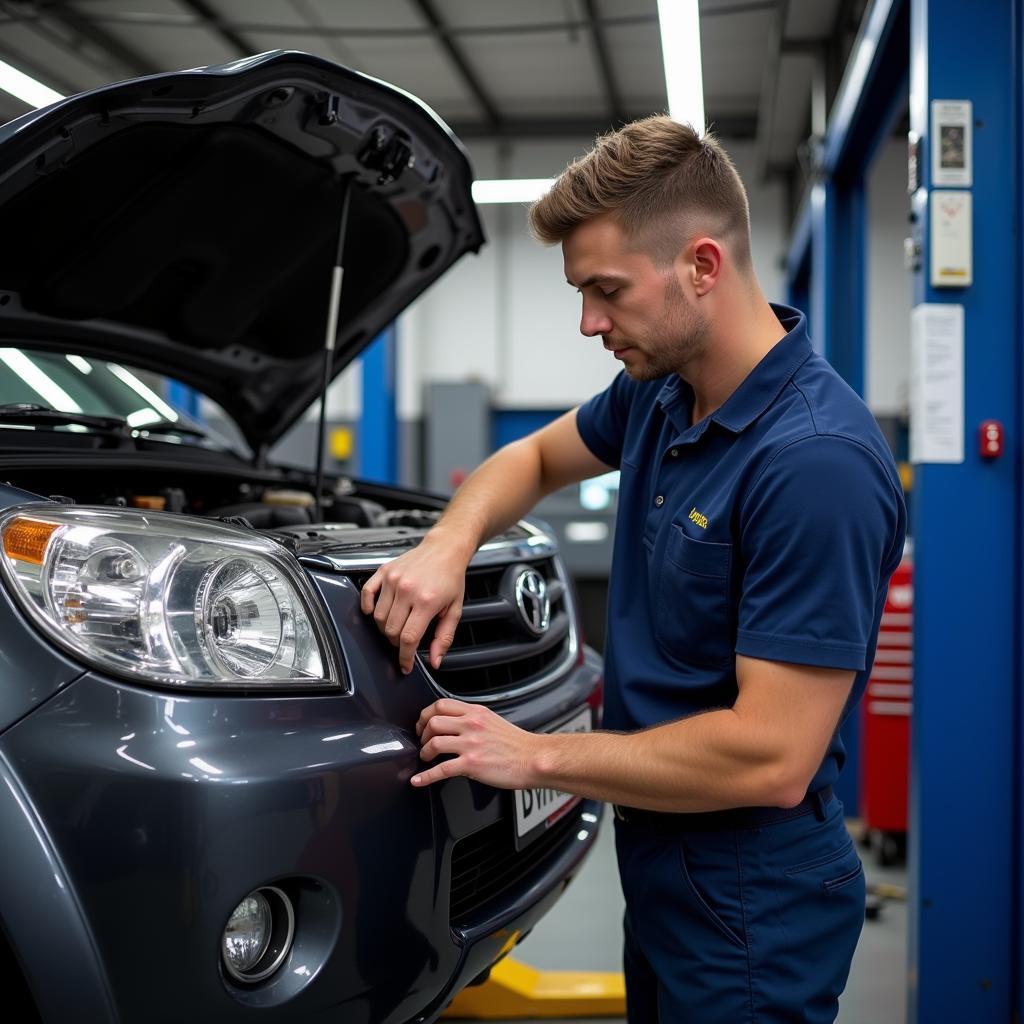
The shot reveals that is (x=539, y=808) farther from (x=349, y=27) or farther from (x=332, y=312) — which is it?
(x=349, y=27)

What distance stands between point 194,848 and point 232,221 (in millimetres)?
1363

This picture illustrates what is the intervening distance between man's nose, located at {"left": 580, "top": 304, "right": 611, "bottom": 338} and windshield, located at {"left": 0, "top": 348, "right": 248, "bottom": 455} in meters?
1.08

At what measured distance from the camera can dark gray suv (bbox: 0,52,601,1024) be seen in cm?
99

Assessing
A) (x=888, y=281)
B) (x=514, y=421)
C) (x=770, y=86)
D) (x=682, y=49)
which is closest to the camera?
(x=682, y=49)

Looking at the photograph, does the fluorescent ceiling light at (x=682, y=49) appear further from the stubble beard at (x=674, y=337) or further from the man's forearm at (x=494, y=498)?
the stubble beard at (x=674, y=337)

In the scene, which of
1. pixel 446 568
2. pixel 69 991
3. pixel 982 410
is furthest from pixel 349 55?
pixel 69 991

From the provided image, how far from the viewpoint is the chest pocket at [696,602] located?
1205 mm

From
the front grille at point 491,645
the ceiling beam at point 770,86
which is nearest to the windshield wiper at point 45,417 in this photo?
the front grille at point 491,645

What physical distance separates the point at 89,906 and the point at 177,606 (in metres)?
0.31

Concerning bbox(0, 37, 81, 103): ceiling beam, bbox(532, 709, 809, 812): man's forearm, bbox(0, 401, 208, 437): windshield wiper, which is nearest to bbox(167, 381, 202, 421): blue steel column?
bbox(0, 37, 81, 103): ceiling beam

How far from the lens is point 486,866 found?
1.37 m

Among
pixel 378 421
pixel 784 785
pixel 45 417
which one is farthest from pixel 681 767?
pixel 378 421

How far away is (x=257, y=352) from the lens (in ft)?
7.84

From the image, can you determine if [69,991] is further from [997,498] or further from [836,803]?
[997,498]
